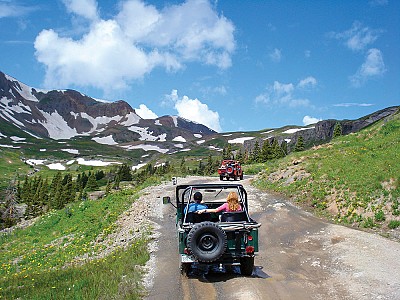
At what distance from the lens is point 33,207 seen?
78.8 meters

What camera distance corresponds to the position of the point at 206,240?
9180 mm

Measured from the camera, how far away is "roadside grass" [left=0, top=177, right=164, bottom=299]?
9.72 m

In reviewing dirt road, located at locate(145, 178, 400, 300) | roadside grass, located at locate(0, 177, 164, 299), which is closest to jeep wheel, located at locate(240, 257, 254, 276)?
dirt road, located at locate(145, 178, 400, 300)

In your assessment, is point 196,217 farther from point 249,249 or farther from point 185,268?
point 249,249

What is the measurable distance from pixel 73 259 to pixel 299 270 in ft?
38.3

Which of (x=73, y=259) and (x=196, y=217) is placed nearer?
(x=196, y=217)

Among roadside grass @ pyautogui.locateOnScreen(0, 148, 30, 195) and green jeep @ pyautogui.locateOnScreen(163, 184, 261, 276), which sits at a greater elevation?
roadside grass @ pyautogui.locateOnScreen(0, 148, 30, 195)

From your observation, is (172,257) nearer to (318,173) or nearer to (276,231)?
(276,231)

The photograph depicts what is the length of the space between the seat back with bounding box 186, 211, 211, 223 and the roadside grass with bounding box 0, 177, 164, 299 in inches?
84.9

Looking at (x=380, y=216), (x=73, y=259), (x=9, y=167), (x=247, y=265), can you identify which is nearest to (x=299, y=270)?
(x=247, y=265)

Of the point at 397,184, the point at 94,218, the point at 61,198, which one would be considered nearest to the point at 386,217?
the point at 397,184

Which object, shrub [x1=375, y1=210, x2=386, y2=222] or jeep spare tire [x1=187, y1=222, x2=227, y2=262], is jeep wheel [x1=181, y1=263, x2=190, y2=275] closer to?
jeep spare tire [x1=187, y1=222, x2=227, y2=262]

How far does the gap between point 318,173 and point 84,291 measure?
20324 millimetres

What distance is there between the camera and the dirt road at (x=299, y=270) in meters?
8.85
